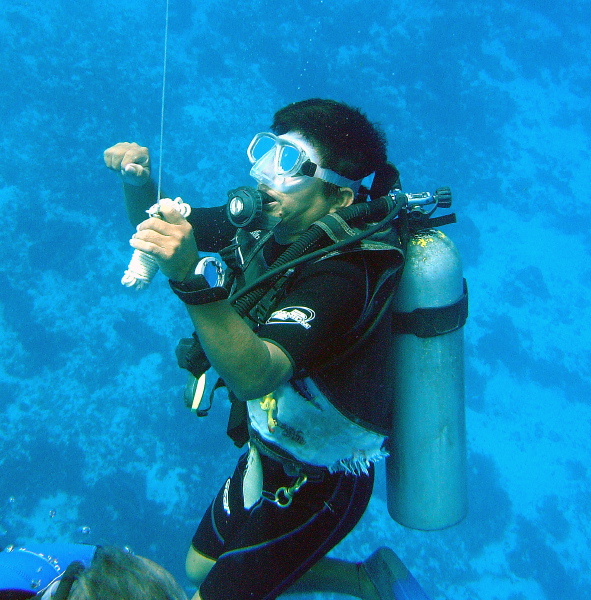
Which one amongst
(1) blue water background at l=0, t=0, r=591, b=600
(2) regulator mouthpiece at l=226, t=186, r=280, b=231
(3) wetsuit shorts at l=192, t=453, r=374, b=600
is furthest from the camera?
(1) blue water background at l=0, t=0, r=591, b=600

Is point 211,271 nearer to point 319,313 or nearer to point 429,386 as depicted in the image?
point 319,313

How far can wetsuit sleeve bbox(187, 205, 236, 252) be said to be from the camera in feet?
9.16

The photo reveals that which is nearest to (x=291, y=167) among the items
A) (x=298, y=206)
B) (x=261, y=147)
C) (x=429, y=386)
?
(x=298, y=206)

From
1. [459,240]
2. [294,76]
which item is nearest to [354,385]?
[459,240]

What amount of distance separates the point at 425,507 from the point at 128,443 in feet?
14.6

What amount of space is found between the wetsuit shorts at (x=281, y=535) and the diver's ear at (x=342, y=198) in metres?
1.43

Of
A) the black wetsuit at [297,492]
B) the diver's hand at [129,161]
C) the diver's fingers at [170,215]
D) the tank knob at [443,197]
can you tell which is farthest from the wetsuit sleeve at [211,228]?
the diver's fingers at [170,215]

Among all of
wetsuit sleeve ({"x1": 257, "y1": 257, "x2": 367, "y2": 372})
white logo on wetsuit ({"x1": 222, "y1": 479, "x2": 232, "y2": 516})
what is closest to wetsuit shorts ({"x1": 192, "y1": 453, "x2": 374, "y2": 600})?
white logo on wetsuit ({"x1": 222, "y1": 479, "x2": 232, "y2": 516})

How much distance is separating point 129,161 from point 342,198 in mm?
1183

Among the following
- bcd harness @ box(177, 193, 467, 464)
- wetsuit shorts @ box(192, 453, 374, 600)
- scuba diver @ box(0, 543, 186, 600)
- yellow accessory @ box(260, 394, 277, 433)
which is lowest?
wetsuit shorts @ box(192, 453, 374, 600)

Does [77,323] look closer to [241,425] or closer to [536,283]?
[241,425]

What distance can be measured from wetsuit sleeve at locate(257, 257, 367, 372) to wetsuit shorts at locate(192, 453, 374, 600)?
1052 millimetres

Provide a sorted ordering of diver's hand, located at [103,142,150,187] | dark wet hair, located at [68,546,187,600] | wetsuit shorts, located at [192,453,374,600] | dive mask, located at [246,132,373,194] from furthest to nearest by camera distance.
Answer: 1. diver's hand, located at [103,142,150,187]
2. wetsuit shorts, located at [192,453,374,600]
3. dive mask, located at [246,132,373,194]
4. dark wet hair, located at [68,546,187,600]

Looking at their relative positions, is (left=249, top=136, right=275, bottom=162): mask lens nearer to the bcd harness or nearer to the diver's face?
the diver's face
